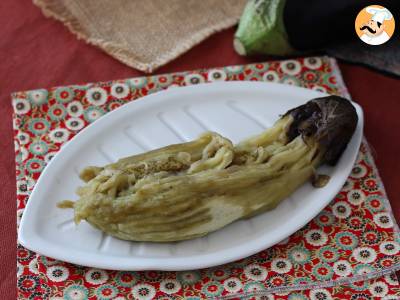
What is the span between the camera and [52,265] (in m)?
1.55

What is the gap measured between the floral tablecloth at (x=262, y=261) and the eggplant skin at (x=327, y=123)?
104 millimetres

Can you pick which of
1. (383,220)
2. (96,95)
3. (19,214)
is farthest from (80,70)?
(383,220)

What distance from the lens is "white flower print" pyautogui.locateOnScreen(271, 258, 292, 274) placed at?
1555 mm

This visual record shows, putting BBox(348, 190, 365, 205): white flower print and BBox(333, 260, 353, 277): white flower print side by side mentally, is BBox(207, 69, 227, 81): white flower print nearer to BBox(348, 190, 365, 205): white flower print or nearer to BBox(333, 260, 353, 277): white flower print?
BBox(348, 190, 365, 205): white flower print

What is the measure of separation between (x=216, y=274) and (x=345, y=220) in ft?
1.11

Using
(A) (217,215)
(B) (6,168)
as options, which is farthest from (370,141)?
(B) (6,168)

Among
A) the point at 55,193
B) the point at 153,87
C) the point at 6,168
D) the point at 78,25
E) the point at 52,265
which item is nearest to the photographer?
the point at 52,265

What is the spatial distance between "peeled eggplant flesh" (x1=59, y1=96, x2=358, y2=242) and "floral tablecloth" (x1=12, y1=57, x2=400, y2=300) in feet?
0.30

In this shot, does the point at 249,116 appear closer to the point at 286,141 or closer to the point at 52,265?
the point at 286,141

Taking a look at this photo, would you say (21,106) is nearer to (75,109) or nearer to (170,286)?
(75,109)

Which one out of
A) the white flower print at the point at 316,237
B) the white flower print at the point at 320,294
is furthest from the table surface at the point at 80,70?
the white flower print at the point at 320,294

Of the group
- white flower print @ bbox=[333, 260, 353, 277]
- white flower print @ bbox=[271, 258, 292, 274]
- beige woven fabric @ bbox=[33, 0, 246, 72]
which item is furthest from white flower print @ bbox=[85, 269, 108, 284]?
beige woven fabric @ bbox=[33, 0, 246, 72]

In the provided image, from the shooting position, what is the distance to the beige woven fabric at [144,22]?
2131mm

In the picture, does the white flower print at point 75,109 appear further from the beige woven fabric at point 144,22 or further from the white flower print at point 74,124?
the beige woven fabric at point 144,22
